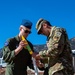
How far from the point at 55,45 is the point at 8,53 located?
89 centimetres

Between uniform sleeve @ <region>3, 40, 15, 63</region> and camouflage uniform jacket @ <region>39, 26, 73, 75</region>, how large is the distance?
1.89ft

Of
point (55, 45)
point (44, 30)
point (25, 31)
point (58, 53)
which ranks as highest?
point (25, 31)

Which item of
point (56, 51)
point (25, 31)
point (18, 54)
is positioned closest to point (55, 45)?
point (56, 51)

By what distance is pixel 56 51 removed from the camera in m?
5.41

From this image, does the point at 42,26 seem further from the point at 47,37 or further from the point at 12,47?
the point at 12,47

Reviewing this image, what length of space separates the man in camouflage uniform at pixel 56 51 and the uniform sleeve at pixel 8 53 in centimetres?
48

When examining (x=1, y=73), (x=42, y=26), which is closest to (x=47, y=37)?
(x=42, y=26)

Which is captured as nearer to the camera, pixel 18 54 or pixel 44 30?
pixel 44 30

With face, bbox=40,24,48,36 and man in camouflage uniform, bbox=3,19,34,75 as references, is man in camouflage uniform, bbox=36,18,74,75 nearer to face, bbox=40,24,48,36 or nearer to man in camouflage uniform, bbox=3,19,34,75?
face, bbox=40,24,48,36

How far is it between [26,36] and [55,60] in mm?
846

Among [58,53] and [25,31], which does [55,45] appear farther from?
[25,31]

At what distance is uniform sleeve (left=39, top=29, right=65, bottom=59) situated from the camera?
541cm

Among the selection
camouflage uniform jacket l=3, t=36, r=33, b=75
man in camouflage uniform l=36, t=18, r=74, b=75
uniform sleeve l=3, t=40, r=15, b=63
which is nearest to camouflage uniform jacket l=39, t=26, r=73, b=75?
man in camouflage uniform l=36, t=18, r=74, b=75

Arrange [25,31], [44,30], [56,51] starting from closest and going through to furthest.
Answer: [56,51]
[44,30]
[25,31]
